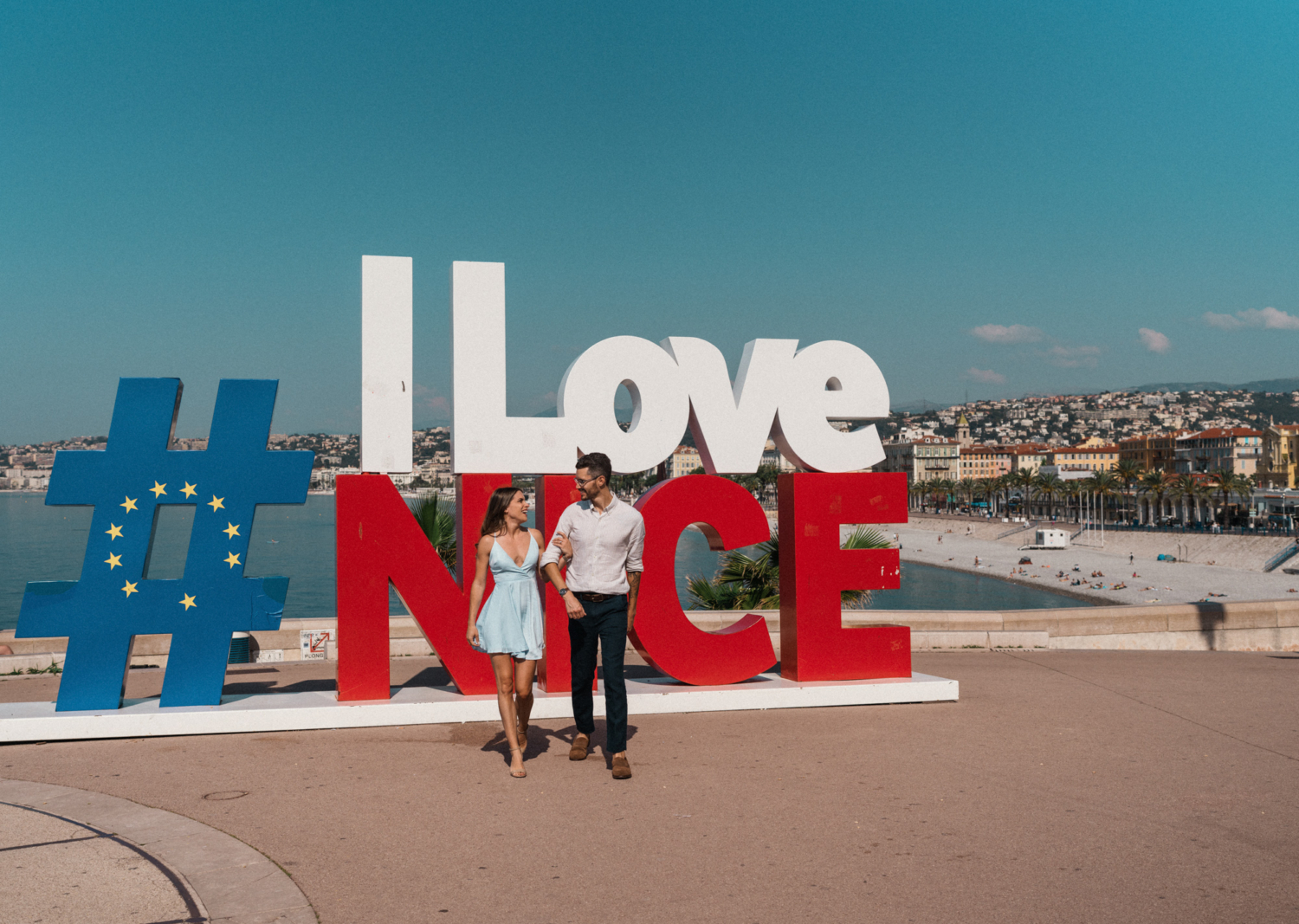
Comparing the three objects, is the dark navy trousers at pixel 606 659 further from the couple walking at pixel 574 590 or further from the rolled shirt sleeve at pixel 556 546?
the rolled shirt sleeve at pixel 556 546

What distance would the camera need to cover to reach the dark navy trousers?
655cm

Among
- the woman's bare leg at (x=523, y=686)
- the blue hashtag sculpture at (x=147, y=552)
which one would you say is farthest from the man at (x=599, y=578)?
the blue hashtag sculpture at (x=147, y=552)

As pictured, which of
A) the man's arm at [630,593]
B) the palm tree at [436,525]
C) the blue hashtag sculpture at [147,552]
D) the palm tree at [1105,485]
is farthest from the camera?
Result: the palm tree at [1105,485]

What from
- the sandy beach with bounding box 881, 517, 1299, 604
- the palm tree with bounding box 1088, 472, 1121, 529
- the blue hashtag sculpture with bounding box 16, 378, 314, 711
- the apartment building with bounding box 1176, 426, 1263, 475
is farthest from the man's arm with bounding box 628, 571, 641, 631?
the apartment building with bounding box 1176, 426, 1263, 475

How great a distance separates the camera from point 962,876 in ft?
15.1

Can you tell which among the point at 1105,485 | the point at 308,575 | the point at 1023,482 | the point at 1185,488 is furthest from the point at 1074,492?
the point at 308,575

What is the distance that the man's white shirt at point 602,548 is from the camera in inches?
262

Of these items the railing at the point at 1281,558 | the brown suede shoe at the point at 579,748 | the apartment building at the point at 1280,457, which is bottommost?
the railing at the point at 1281,558

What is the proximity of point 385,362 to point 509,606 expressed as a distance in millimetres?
3285

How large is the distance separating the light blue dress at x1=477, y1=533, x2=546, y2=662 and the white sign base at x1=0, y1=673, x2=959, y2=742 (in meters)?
1.90

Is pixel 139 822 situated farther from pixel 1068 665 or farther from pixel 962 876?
pixel 1068 665

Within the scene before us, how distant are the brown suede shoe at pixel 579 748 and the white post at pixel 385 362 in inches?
130

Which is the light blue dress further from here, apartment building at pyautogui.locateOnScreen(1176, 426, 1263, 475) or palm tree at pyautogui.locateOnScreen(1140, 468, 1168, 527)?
apartment building at pyautogui.locateOnScreen(1176, 426, 1263, 475)

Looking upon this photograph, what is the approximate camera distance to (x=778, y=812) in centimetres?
562
